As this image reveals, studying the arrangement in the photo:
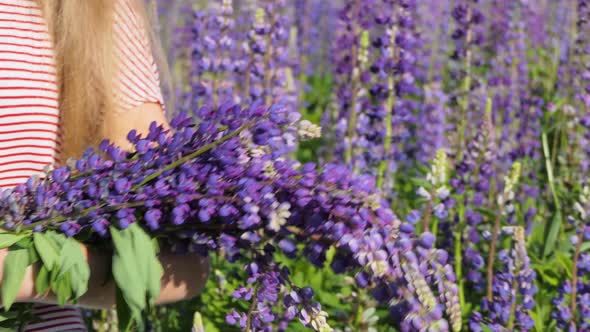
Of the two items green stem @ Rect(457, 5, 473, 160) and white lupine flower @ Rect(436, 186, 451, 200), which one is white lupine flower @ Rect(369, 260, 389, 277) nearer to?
white lupine flower @ Rect(436, 186, 451, 200)

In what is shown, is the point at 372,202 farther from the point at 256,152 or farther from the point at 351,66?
the point at 351,66

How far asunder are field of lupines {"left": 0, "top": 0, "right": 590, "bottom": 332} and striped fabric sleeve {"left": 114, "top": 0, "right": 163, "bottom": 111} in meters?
0.20

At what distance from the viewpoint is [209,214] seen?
4.63 feet

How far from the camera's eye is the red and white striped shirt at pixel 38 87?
1.95m

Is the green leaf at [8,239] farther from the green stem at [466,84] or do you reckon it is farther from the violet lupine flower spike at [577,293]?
the green stem at [466,84]

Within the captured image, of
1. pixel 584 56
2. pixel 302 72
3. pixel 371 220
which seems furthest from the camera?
pixel 302 72

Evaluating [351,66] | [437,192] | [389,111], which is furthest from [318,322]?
[351,66]

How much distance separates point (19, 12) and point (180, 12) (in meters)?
5.76

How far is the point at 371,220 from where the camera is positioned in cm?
139

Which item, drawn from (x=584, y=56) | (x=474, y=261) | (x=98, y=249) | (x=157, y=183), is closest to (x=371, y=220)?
(x=157, y=183)

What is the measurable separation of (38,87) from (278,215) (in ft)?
2.92

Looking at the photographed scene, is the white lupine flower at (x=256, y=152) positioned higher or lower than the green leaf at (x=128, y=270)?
higher

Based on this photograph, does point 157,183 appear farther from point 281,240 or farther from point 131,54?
point 131,54

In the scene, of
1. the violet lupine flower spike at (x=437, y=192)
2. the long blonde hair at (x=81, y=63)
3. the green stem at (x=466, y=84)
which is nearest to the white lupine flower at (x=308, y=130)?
the long blonde hair at (x=81, y=63)
